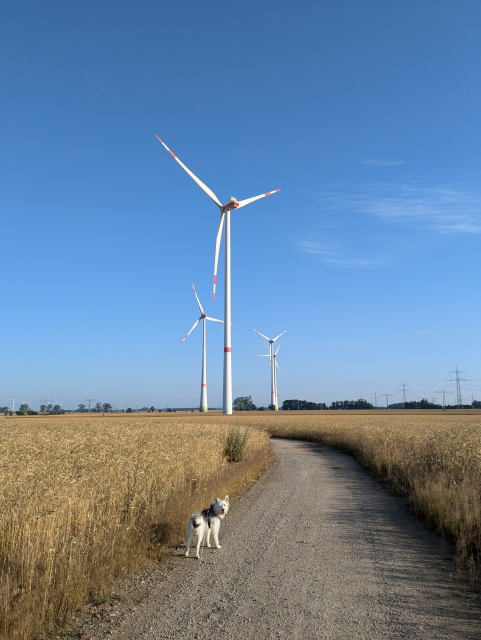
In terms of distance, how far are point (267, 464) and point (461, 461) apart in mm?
9236

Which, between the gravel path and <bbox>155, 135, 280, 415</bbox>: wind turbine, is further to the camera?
<bbox>155, 135, 280, 415</bbox>: wind turbine

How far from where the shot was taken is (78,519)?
7.38 m

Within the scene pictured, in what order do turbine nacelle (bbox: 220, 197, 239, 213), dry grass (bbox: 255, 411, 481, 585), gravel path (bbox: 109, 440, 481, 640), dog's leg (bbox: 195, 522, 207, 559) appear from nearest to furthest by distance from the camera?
1. gravel path (bbox: 109, 440, 481, 640)
2. dog's leg (bbox: 195, 522, 207, 559)
3. dry grass (bbox: 255, 411, 481, 585)
4. turbine nacelle (bbox: 220, 197, 239, 213)

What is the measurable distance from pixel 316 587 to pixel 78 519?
4.11m

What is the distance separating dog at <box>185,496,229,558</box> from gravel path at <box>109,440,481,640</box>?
323mm

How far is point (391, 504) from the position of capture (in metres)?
12.6

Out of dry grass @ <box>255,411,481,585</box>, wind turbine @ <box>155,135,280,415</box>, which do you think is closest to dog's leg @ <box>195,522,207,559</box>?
dry grass @ <box>255,411,481,585</box>

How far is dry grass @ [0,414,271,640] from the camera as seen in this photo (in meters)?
5.61

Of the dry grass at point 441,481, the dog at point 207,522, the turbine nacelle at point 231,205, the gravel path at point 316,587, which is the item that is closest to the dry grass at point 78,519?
the dog at point 207,522

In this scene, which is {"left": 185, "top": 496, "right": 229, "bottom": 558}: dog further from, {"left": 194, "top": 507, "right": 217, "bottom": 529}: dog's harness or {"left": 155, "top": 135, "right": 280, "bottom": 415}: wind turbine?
{"left": 155, "top": 135, "right": 280, "bottom": 415}: wind turbine

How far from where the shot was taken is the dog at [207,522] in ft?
26.2

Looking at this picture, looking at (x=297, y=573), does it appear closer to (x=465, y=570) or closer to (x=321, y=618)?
(x=321, y=618)

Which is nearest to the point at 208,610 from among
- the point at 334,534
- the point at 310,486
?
the point at 334,534

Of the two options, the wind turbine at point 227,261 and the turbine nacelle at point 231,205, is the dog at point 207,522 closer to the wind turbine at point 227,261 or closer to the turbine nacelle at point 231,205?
the wind turbine at point 227,261
